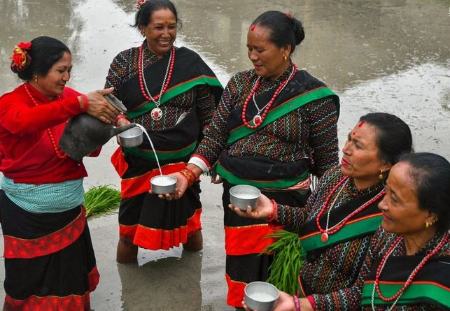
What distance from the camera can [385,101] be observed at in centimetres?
696

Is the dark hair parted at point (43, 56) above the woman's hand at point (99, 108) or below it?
above

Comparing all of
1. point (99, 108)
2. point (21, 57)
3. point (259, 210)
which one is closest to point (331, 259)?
point (259, 210)

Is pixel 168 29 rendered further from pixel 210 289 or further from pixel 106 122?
pixel 210 289

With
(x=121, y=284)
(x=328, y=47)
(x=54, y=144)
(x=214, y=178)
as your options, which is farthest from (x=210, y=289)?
(x=328, y=47)

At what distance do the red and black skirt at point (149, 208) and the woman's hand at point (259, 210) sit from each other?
1043 mm

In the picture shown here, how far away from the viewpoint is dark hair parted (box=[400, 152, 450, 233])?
6.48 feet

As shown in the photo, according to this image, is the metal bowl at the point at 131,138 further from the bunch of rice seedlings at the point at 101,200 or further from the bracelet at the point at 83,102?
the bunch of rice seedlings at the point at 101,200

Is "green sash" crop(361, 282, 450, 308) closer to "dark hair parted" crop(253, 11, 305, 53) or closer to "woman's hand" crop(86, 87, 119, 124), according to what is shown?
"dark hair parted" crop(253, 11, 305, 53)

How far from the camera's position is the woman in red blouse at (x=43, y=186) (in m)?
2.82

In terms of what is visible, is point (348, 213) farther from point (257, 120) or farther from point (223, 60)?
point (223, 60)

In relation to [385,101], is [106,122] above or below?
above

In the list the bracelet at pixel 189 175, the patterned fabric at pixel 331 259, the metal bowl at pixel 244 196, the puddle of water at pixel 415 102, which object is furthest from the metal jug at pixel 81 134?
the puddle of water at pixel 415 102

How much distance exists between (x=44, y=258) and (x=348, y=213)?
162cm

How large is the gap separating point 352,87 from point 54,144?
16.8ft
